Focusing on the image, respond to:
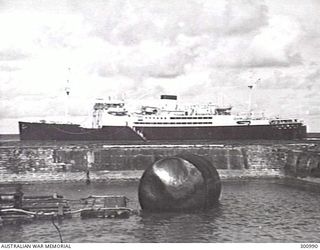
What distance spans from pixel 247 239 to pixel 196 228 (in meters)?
1.63

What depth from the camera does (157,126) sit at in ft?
147

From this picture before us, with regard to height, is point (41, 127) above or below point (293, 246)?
above

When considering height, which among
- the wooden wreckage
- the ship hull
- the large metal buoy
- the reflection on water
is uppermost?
the ship hull

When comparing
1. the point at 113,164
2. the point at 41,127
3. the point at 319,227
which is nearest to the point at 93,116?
the point at 41,127

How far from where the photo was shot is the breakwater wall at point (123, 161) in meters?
26.0

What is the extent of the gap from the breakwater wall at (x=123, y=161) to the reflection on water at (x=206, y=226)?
26.5ft

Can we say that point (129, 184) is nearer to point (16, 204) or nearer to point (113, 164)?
point (113, 164)

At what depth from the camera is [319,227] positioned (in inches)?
550

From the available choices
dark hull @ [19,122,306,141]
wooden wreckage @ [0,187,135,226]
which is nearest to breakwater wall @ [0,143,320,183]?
wooden wreckage @ [0,187,135,226]

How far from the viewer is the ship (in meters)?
44.7

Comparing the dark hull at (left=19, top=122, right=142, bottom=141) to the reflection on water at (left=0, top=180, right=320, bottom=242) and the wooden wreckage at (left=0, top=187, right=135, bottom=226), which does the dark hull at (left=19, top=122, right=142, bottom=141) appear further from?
the wooden wreckage at (left=0, top=187, right=135, bottom=226)

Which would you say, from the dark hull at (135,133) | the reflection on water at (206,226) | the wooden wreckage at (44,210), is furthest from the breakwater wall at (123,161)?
the dark hull at (135,133)

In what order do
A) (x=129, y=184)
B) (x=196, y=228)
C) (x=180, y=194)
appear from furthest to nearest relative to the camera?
(x=129, y=184), (x=180, y=194), (x=196, y=228)

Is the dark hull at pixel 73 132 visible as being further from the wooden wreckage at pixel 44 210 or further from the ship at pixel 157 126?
the wooden wreckage at pixel 44 210
